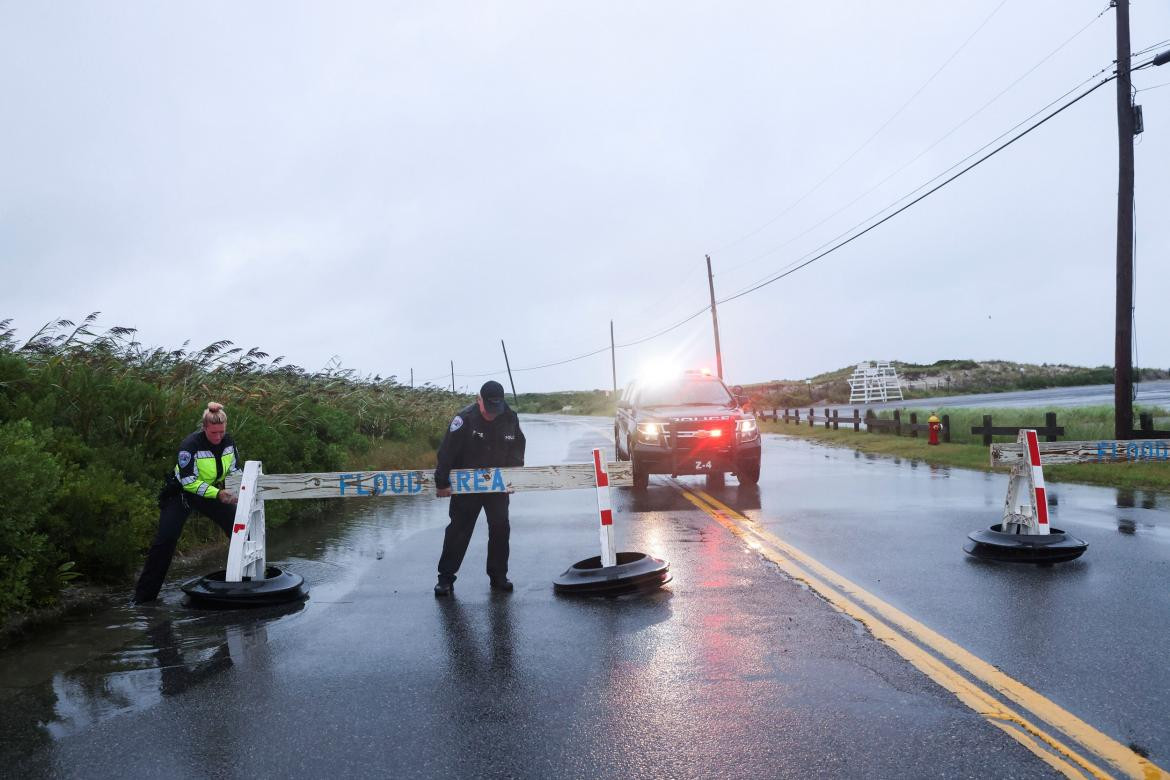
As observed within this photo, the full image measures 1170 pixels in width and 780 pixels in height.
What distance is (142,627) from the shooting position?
6.16 metres

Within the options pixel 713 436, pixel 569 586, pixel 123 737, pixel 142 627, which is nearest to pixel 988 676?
pixel 569 586

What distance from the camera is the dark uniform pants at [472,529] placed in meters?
7.07

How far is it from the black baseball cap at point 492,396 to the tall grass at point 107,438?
3271 millimetres

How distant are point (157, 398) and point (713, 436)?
7.87m

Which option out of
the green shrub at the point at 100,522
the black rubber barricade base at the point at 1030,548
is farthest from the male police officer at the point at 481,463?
the black rubber barricade base at the point at 1030,548

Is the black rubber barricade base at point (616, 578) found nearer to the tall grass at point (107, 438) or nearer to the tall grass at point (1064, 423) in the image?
the tall grass at point (107, 438)

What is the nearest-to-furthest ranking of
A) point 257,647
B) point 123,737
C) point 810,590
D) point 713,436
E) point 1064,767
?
point 1064,767
point 123,737
point 257,647
point 810,590
point 713,436

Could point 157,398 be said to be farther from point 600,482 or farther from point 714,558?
point 714,558

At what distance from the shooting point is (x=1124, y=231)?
15828 millimetres

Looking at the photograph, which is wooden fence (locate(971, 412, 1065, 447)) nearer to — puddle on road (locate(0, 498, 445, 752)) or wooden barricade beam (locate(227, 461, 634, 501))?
wooden barricade beam (locate(227, 461, 634, 501))

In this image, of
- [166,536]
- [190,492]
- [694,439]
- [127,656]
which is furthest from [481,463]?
[694,439]

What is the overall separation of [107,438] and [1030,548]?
377 inches

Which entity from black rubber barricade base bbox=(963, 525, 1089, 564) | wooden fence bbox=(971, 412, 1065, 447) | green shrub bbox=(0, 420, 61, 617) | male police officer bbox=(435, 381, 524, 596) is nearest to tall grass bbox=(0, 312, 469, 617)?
green shrub bbox=(0, 420, 61, 617)

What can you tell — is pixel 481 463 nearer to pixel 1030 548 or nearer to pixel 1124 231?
pixel 1030 548
